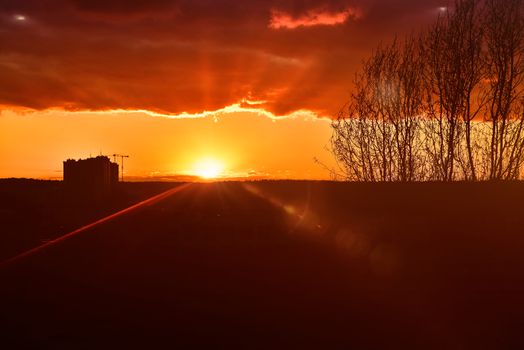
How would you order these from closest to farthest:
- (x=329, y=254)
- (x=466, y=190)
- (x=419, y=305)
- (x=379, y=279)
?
(x=419, y=305) → (x=379, y=279) → (x=329, y=254) → (x=466, y=190)

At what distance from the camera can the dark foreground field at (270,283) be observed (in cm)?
517

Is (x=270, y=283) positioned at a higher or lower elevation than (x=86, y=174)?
lower

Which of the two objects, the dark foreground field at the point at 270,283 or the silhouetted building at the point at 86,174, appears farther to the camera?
the silhouetted building at the point at 86,174

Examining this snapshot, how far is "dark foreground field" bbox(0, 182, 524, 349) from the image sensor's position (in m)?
5.17

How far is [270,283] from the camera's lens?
7.50 meters

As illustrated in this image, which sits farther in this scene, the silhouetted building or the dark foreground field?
the silhouetted building

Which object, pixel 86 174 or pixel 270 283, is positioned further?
pixel 86 174

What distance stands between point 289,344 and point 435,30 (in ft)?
95.3

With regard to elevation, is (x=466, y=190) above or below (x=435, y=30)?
below

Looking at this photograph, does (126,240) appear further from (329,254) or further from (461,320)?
(461,320)

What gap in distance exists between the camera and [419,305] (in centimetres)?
629

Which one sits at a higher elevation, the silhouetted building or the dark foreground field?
the silhouetted building

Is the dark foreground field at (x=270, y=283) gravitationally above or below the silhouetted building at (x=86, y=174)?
below

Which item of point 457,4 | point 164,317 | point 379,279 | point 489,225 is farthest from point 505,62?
point 164,317
